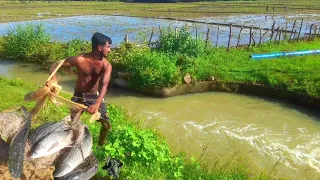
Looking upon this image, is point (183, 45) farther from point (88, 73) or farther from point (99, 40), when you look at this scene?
point (99, 40)

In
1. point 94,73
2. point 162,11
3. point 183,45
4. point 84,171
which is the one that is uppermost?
point 94,73

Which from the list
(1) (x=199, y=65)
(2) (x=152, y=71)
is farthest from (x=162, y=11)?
(2) (x=152, y=71)

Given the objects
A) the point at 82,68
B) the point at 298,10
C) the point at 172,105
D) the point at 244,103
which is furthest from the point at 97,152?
the point at 298,10

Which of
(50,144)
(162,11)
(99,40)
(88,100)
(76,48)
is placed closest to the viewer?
(50,144)

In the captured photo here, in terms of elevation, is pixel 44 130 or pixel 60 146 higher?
pixel 44 130

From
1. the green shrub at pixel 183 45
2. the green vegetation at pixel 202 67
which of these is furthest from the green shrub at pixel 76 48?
the green shrub at pixel 183 45

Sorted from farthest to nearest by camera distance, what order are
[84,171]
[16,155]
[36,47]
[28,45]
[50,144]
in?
[28,45]
[36,47]
[84,171]
[50,144]
[16,155]

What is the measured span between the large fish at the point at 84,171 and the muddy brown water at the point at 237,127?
3.31 metres

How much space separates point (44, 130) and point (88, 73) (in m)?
1.40

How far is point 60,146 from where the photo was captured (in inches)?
152

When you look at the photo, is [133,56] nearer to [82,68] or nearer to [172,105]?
[172,105]

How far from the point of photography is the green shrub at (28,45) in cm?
1678

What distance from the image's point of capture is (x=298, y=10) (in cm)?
3738

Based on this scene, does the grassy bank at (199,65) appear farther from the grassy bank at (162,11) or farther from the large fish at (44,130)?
the grassy bank at (162,11)
